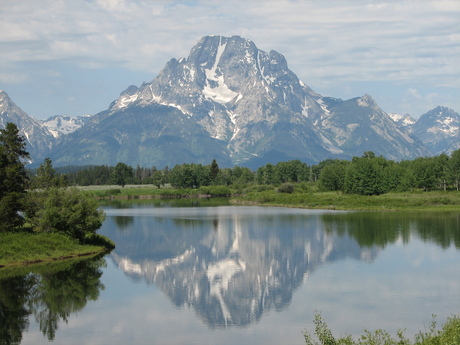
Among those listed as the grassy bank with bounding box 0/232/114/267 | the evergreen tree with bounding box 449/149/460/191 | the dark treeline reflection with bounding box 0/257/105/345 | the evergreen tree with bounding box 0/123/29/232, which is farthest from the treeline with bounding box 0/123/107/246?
the evergreen tree with bounding box 449/149/460/191

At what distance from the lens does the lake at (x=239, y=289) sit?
40.8 m

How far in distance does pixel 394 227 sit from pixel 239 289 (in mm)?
49566

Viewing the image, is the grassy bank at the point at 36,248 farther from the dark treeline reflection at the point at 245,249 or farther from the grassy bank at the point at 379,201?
the grassy bank at the point at 379,201

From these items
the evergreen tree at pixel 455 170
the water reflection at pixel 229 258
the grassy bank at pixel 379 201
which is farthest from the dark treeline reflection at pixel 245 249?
the evergreen tree at pixel 455 170

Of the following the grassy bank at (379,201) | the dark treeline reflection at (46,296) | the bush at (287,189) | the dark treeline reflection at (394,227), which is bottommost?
the dark treeline reflection at (46,296)

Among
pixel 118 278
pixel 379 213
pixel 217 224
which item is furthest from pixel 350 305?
pixel 379 213

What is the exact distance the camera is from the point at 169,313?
150 feet

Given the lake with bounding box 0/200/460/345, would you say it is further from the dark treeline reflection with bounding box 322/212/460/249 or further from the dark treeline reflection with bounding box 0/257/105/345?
the dark treeline reflection with bounding box 322/212/460/249

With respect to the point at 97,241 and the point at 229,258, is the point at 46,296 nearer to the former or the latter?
the point at 229,258

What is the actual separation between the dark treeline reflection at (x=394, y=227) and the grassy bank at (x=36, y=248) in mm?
36300

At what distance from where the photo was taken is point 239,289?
54.1 m

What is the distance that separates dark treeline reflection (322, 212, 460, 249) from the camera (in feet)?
270

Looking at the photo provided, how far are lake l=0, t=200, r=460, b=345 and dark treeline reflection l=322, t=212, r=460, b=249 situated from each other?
1.43 ft

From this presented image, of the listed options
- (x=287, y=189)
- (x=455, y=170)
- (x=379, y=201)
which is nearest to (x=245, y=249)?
(x=379, y=201)
